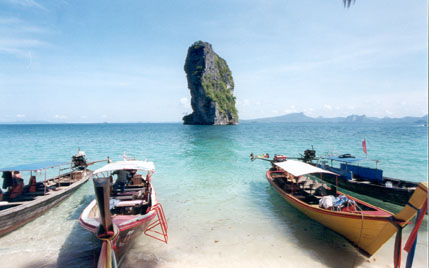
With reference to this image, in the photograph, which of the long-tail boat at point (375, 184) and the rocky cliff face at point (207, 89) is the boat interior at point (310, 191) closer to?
the long-tail boat at point (375, 184)

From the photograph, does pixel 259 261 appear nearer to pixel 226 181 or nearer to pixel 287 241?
pixel 287 241

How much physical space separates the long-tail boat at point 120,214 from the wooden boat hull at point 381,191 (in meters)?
11.3

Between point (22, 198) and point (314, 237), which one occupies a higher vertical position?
point (22, 198)

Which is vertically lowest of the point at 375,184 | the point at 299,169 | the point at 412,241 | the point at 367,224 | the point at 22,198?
the point at 375,184

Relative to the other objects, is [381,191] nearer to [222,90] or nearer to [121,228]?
[121,228]

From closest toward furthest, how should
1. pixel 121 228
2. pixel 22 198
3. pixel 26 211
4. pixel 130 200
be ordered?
1. pixel 121 228
2. pixel 26 211
3. pixel 130 200
4. pixel 22 198

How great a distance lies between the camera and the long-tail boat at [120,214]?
14.7 ft

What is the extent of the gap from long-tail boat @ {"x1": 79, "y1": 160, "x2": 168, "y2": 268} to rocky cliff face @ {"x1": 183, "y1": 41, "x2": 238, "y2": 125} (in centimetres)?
8992

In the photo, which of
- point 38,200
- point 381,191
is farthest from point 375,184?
point 38,200

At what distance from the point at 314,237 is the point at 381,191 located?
6.07 meters

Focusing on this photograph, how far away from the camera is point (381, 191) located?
11367 mm

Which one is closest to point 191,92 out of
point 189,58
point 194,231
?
point 189,58

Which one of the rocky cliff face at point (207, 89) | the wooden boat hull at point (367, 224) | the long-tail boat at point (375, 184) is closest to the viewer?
the wooden boat hull at point (367, 224)

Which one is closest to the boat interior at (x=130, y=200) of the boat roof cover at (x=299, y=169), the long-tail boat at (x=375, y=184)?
the boat roof cover at (x=299, y=169)
